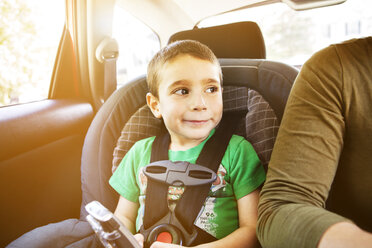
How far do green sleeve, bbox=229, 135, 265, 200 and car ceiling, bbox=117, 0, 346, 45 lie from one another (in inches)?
53.9

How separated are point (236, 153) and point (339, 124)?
0.31m

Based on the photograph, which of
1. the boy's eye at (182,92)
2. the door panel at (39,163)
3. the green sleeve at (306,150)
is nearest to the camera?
the green sleeve at (306,150)

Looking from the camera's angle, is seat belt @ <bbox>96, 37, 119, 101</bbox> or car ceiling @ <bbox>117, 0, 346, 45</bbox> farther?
car ceiling @ <bbox>117, 0, 346, 45</bbox>

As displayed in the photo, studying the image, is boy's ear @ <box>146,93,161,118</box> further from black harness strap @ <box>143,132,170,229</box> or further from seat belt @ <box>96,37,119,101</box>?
seat belt @ <box>96,37,119,101</box>

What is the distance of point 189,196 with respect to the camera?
3.11 feet

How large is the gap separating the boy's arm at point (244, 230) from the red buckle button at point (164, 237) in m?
0.04

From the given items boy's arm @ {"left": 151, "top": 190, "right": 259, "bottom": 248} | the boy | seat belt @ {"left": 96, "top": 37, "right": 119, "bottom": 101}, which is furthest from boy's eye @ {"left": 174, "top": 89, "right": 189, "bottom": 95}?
seat belt @ {"left": 96, "top": 37, "right": 119, "bottom": 101}

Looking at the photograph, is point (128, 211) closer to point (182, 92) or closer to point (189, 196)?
point (189, 196)

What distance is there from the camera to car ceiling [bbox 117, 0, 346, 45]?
214 cm

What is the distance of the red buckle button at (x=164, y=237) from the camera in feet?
3.03

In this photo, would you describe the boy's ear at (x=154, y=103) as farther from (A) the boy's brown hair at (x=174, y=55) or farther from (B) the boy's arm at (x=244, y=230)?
(B) the boy's arm at (x=244, y=230)

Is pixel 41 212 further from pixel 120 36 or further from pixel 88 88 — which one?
pixel 120 36

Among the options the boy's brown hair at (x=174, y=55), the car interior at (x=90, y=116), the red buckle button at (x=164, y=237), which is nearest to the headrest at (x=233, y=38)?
the car interior at (x=90, y=116)

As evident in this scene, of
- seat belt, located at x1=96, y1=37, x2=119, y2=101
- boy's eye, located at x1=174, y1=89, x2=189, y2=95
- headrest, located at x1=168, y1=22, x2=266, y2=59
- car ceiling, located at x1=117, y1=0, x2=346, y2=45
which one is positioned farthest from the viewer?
car ceiling, located at x1=117, y1=0, x2=346, y2=45
